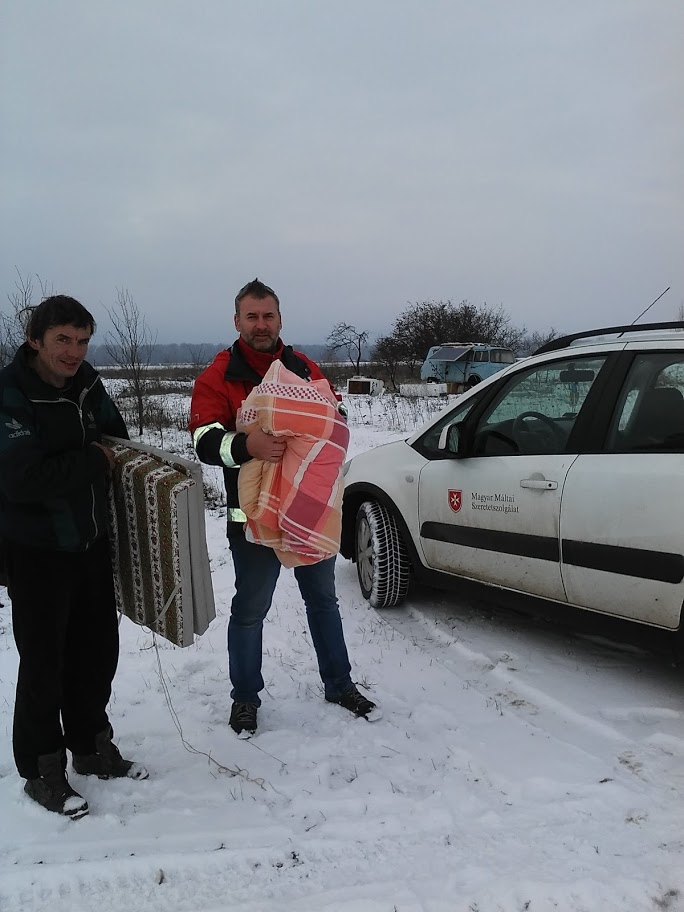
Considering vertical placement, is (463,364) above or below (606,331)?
above

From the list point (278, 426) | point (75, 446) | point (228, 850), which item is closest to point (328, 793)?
point (228, 850)

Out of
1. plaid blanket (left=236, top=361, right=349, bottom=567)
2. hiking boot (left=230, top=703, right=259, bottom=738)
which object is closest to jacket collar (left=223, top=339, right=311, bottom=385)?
plaid blanket (left=236, top=361, right=349, bottom=567)

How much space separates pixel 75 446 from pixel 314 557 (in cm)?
102

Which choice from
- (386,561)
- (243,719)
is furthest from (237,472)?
(386,561)

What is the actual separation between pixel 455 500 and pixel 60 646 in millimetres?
2231

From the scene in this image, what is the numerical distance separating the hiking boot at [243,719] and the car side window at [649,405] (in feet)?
6.84

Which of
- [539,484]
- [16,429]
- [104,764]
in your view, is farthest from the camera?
[539,484]

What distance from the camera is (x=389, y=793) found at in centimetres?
243

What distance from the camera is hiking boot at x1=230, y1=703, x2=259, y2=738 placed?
112 inches

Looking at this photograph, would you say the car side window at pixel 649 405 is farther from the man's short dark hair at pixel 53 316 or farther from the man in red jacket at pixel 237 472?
the man's short dark hair at pixel 53 316

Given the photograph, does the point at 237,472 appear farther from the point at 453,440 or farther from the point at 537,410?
the point at 537,410

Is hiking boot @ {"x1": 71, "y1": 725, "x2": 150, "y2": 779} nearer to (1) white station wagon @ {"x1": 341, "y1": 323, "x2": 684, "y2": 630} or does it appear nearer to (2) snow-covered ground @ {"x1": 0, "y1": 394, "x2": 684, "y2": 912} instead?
(2) snow-covered ground @ {"x1": 0, "y1": 394, "x2": 684, "y2": 912}

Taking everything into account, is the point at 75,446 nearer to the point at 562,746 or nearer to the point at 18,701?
the point at 18,701

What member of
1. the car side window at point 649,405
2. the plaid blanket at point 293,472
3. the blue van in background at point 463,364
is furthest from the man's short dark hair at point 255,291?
the blue van in background at point 463,364
